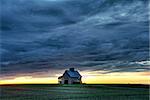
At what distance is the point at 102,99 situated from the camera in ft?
115

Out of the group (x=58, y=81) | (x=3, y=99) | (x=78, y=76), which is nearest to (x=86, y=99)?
(x=3, y=99)

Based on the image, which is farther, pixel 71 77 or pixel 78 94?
pixel 71 77

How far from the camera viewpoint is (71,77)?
9275 centimetres

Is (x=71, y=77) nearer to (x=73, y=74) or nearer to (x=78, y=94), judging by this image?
(x=73, y=74)

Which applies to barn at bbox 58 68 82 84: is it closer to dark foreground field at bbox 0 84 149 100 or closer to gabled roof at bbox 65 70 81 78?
gabled roof at bbox 65 70 81 78

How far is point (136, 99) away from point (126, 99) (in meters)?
0.85

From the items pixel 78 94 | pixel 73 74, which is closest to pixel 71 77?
pixel 73 74

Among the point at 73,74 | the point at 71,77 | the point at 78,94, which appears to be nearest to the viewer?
the point at 78,94

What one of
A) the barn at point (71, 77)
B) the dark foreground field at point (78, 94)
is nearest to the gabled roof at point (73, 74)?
the barn at point (71, 77)

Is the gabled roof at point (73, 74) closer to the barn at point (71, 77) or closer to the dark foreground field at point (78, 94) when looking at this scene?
the barn at point (71, 77)

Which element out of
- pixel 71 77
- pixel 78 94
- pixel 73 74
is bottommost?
pixel 78 94

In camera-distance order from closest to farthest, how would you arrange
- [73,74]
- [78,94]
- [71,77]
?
1. [78,94]
2. [73,74]
3. [71,77]

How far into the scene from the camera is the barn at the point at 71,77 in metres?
92.0

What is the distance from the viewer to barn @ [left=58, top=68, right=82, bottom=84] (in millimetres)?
92000
